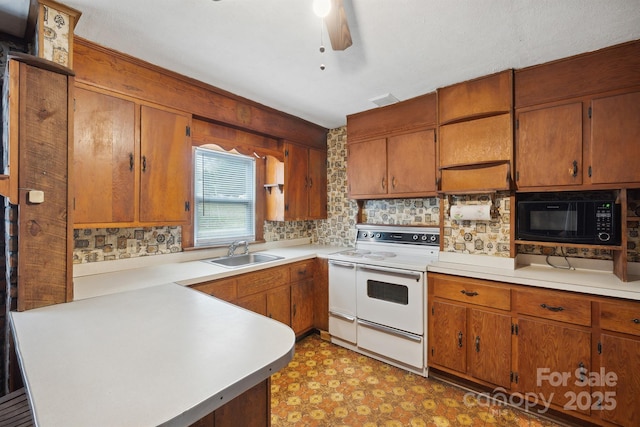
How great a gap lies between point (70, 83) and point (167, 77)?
0.88 metres

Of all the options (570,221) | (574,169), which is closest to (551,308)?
(570,221)

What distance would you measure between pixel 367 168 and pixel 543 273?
1777 millimetres

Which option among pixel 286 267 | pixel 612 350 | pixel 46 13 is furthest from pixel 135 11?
pixel 612 350

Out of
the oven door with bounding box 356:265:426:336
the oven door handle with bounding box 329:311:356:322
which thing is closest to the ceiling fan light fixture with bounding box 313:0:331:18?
the oven door with bounding box 356:265:426:336

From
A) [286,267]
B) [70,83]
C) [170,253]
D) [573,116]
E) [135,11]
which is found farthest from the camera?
[286,267]

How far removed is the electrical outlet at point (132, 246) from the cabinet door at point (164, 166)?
0.33m

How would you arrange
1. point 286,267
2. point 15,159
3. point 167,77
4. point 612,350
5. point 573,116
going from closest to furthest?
point 15,159 → point 612,350 → point 573,116 → point 167,77 → point 286,267

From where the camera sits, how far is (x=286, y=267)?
2754 millimetres

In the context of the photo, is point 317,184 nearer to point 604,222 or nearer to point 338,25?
point 338,25

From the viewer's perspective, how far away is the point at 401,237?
3.00 meters

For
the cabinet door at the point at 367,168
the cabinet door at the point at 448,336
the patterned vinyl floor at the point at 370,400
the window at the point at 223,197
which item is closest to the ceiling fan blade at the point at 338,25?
the cabinet door at the point at 367,168

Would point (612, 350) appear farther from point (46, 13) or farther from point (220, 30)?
point (46, 13)

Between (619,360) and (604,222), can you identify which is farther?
(604,222)

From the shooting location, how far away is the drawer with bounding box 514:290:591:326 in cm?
175
